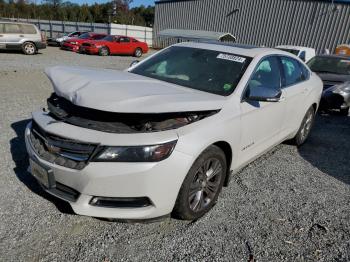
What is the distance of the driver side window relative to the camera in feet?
12.0

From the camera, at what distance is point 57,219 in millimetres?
3002

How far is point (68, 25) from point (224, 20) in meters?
19.8

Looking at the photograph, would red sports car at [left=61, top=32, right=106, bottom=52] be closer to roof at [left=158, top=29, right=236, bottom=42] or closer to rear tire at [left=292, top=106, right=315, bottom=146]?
roof at [left=158, top=29, right=236, bottom=42]

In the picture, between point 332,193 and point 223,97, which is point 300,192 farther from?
point 223,97

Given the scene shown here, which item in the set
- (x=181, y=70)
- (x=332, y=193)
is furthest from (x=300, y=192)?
(x=181, y=70)

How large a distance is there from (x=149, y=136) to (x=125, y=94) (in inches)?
19.2

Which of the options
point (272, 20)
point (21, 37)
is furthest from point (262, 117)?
point (272, 20)

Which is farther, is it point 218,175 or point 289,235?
point 218,175

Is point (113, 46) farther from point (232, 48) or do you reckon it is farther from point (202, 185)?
point (202, 185)

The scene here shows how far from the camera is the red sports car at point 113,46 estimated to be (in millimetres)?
22000

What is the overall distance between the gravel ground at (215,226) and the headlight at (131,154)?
74 cm

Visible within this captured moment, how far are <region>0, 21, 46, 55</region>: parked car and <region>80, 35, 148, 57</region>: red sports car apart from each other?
12.9 ft

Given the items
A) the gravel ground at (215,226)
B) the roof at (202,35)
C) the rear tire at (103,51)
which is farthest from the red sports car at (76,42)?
the gravel ground at (215,226)

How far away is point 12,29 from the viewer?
17359 millimetres
